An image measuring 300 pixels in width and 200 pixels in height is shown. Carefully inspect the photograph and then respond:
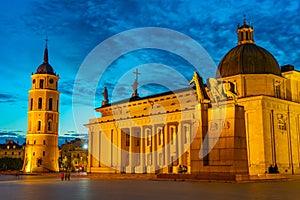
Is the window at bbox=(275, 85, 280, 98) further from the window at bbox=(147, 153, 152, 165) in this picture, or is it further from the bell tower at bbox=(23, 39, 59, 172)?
the bell tower at bbox=(23, 39, 59, 172)

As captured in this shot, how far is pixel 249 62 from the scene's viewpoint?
52.6 metres

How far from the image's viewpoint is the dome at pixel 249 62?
52.3 metres

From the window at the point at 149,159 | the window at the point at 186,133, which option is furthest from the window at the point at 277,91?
the window at the point at 149,159

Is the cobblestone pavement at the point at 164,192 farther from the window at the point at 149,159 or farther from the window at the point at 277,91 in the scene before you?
the window at the point at 149,159

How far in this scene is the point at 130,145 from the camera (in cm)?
6756

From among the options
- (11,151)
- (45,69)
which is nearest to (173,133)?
(45,69)

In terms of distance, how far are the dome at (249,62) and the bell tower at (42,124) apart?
54923mm

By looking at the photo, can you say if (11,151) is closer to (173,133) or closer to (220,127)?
(173,133)

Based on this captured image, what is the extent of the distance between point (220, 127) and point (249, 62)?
25.4 m

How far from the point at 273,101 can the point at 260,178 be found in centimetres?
2218

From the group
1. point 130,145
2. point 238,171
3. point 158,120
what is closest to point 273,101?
point 158,120

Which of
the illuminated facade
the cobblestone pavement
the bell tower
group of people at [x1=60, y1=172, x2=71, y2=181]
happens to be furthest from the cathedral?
the illuminated facade

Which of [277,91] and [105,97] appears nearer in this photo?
[277,91]

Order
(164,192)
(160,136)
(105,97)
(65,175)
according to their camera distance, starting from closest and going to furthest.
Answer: (164,192), (65,175), (160,136), (105,97)
